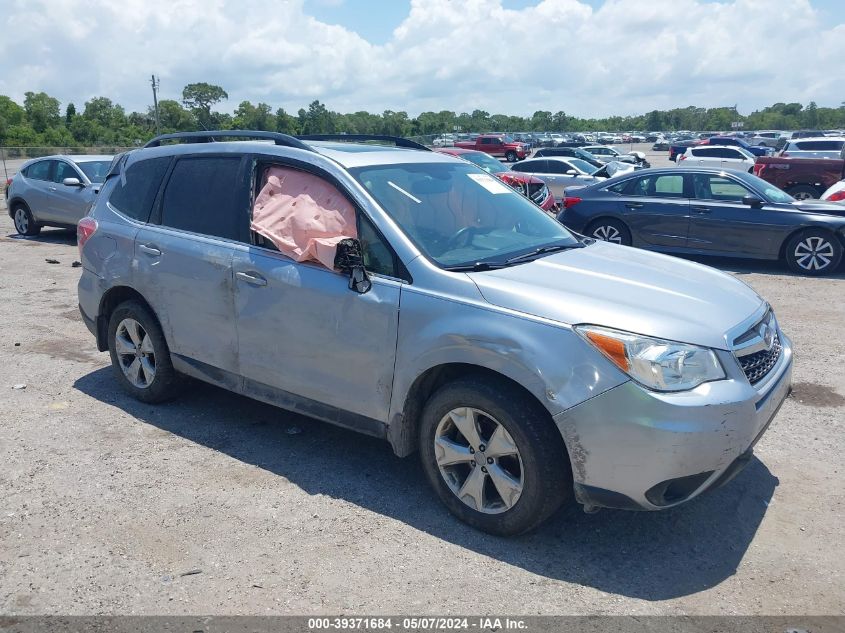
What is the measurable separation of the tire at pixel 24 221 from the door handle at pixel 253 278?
12.1 meters

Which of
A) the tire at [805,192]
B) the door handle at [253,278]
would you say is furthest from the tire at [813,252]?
the door handle at [253,278]

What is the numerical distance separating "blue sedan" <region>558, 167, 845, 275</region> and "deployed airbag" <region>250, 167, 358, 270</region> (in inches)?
327

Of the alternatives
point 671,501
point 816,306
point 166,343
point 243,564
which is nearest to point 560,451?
point 671,501

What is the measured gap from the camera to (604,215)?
12.2 meters

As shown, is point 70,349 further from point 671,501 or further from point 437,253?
point 671,501

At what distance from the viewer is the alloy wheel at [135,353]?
546 centimetres

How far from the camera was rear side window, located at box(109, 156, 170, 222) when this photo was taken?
5427mm

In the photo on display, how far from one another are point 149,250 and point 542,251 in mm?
2708

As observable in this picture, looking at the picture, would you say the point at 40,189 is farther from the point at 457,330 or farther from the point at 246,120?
the point at 246,120

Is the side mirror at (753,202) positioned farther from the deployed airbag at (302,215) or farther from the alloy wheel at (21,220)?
the alloy wheel at (21,220)

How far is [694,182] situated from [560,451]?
364 inches

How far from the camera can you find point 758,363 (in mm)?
3750

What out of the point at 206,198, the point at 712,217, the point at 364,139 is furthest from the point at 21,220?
the point at 712,217

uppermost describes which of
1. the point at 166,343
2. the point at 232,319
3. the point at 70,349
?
Result: the point at 232,319
